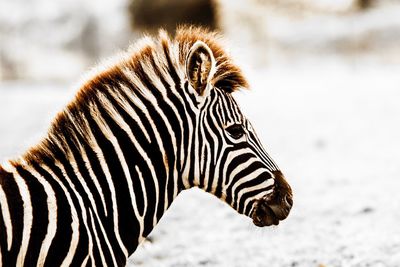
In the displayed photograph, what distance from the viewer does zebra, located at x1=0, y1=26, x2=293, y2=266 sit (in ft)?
7.68

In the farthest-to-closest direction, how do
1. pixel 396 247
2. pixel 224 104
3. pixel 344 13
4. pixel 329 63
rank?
pixel 344 13 → pixel 329 63 → pixel 396 247 → pixel 224 104

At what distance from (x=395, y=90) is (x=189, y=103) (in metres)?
15.9

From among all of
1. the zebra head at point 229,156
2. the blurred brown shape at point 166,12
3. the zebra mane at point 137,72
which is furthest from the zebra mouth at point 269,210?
the blurred brown shape at point 166,12

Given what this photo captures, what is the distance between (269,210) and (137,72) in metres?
1.13

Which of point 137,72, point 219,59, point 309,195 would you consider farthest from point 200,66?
point 309,195

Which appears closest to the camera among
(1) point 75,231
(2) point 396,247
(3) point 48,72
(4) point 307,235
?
(1) point 75,231

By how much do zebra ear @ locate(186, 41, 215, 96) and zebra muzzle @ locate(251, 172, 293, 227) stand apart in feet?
2.30

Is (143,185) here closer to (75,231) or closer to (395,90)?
(75,231)

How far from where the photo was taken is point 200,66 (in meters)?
2.62

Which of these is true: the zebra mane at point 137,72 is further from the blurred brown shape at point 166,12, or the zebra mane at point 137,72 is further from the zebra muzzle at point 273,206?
the blurred brown shape at point 166,12

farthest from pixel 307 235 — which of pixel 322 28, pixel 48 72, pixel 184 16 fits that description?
pixel 48 72

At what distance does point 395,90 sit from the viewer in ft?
55.3

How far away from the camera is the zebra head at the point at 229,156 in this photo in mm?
2688

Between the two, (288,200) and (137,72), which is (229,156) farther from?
(137,72)
